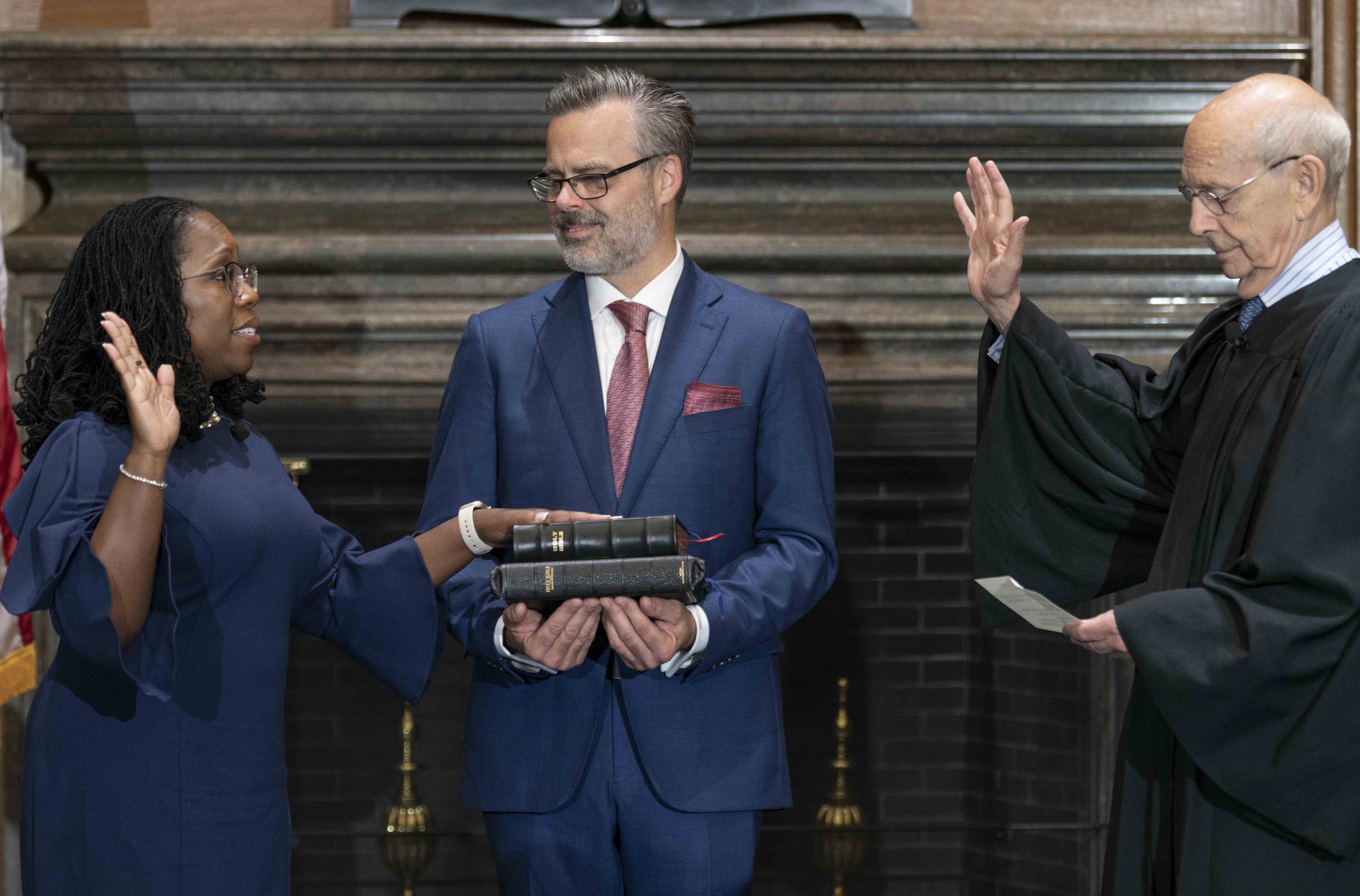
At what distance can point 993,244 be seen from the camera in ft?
7.29

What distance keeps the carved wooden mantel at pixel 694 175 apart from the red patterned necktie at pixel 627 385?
1073mm

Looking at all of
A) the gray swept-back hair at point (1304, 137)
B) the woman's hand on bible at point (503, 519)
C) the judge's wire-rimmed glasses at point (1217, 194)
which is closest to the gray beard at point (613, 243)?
the woman's hand on bible at point (503, 519)

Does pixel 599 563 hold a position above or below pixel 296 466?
below

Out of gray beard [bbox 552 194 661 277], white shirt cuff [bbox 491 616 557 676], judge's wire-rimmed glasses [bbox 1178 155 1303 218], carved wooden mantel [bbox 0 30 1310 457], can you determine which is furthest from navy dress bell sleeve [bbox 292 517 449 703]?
judge's wire-rimmed glasses [bbox 1178 155 1303 218]

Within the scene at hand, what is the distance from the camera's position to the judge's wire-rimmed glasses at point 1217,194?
1.96m

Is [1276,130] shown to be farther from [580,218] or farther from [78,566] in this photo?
[78,566]

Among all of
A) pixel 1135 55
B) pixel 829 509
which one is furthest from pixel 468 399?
pixel 1135 55

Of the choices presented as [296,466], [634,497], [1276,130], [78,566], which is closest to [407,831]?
[296,466]

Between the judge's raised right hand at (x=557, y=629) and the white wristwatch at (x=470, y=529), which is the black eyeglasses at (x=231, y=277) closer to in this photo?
the white wristwatch at (x=470, y=529)

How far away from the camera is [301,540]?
2170 millimetres

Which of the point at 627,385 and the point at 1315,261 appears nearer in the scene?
the point at 1315,261

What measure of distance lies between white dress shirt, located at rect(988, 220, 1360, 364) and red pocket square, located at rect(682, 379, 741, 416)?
839mm

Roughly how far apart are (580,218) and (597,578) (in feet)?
2.19

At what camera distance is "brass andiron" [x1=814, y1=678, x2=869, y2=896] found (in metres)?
3.95
